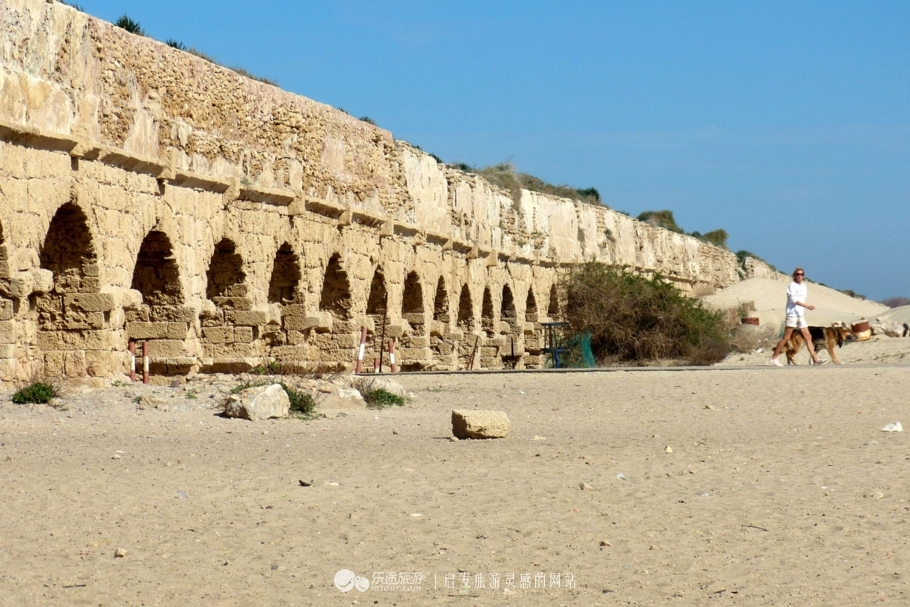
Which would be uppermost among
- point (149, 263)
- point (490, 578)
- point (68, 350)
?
point (149, 263)

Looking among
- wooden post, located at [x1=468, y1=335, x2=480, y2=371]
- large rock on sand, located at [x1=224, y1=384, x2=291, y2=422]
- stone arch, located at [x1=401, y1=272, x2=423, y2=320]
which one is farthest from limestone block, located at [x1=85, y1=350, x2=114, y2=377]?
wooden post, located at [x1=468, y1=335, x2=480, y2=371]

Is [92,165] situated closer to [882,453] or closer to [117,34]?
[117,34]

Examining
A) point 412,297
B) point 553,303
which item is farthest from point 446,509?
point 553,303

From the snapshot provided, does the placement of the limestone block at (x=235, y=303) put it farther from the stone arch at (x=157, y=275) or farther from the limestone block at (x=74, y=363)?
the limestone block at (x=74, y=363)

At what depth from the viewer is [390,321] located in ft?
65.4

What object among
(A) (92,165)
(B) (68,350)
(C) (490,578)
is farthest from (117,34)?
(C) (490,578)

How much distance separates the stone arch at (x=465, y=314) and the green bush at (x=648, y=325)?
7.43 ft

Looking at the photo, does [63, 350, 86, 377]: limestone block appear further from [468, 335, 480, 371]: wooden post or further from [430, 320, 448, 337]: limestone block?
[468, 335, 480, 371]: wooden post

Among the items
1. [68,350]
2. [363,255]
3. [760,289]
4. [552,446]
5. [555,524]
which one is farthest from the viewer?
[760,289]

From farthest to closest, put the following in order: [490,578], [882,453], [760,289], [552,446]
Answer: [760,289] < [552,446] < [882,453] < [490,578]

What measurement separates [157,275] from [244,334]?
5.89 feet

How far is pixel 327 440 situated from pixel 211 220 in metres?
6.19

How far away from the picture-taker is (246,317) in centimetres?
1541

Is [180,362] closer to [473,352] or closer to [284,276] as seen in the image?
[284,276]
